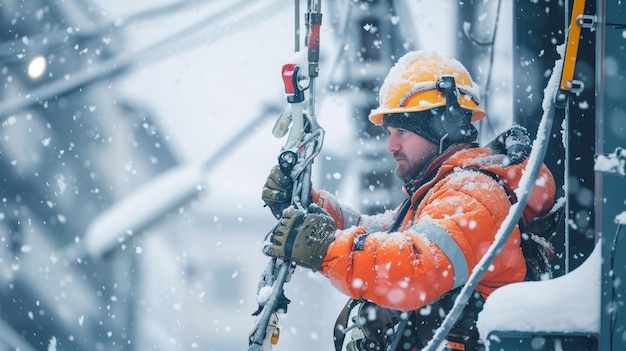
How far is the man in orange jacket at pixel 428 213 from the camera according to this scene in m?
2.23

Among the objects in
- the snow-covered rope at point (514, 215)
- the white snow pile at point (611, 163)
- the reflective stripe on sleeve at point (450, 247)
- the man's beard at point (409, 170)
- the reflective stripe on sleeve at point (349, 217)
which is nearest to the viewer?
the white snow pile at point (611, 163)

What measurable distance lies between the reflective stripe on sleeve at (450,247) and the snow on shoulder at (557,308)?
546 mm

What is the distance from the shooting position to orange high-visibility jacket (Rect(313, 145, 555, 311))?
222 cm

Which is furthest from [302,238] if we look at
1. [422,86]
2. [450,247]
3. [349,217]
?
[349,217]

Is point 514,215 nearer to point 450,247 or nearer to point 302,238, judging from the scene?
point 450,247

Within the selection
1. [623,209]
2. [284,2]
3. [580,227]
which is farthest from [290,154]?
[284,2]

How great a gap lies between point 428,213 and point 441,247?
0.56 feet

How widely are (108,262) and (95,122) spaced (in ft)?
5.34

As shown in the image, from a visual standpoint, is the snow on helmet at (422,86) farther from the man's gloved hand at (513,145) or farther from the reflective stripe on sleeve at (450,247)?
the reflective stripe on sleeve at (450,247)

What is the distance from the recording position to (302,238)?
2.31 m

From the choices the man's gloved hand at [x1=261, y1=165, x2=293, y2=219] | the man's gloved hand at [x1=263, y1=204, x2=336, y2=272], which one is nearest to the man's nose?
the man's gloved hand at [x1=261, y1=165, x2=293, y2=219]

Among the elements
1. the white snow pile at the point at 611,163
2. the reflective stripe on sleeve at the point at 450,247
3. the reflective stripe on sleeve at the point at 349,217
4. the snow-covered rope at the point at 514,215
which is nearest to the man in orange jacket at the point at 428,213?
the reflective stripe on sleeve at the point at 450,247

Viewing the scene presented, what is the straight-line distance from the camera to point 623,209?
1.66 metres

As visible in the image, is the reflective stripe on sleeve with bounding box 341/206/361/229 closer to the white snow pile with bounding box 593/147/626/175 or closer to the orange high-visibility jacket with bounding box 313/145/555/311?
the orange high-visibility jacket with bounding box 313/145/555/311
